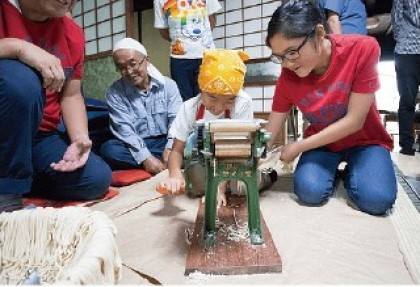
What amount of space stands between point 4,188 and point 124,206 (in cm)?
59

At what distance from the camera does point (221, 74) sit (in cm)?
152

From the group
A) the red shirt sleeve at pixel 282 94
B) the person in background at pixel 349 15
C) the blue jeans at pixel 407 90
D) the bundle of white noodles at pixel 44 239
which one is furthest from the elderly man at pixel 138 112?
the blue jeans at pixel 407 90

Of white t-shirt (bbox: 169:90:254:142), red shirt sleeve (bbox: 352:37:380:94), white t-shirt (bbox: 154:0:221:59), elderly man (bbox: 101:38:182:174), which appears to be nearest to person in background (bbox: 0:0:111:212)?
white t-shirt (bbox: 169:90:254:142)

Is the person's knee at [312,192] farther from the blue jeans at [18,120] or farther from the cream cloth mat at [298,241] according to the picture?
the blue jeans at [18,120]

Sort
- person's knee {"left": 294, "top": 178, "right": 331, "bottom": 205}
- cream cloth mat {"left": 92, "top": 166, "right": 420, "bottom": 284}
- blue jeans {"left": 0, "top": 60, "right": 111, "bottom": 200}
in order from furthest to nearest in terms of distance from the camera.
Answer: person's knee {"left": 294, "top": 178, "right": 331, "bottom": 205} → blue jeans {"left": 0, "top": 60, "right": 111, "bottom": 200} → cream cloth mat {"left": 92, "top": 166, "right": 420, "bottom": 284}

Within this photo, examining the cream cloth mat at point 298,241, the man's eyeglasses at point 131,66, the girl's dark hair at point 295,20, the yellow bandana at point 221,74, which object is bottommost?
the cream cloth mat at point 298,241

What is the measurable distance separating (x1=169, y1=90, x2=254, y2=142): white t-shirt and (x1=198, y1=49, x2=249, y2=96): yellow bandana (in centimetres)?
16

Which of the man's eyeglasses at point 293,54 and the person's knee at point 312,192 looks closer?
the man's eyeglasses at point 293,54

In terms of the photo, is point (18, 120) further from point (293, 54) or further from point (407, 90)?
point (407, 90)

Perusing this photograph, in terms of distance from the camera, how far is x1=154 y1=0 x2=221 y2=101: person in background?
3.01 m

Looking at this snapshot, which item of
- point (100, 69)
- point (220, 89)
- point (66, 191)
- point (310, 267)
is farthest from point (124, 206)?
point (100, 69)

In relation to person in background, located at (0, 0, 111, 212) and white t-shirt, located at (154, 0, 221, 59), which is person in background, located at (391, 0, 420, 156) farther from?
person in background, located at (0, 0, 111, 212)

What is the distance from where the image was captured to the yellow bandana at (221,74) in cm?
153

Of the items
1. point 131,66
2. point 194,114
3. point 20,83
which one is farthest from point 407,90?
point 20,83
